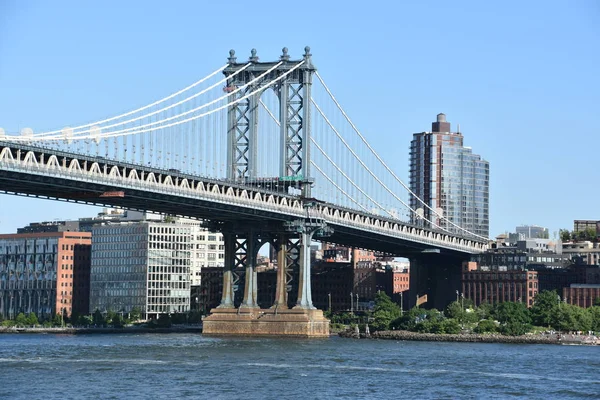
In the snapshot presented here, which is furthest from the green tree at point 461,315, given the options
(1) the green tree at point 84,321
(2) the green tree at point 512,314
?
(1) the green tree at point 84,321

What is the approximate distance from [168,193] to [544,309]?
4750 centimetres

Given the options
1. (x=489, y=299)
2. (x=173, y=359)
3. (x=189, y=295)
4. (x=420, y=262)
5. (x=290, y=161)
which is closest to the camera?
(x=173, y=359)

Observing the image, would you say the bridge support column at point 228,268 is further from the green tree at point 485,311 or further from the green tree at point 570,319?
the green tree at point 570,319

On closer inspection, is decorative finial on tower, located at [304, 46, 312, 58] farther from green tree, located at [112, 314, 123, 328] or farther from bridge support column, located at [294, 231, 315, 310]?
green tree, located at [112, 314, 123, 328]

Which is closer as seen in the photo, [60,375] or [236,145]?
[60,375]

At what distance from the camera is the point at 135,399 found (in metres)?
67.2

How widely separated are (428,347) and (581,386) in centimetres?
3819

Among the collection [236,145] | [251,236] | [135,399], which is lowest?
[135,399]

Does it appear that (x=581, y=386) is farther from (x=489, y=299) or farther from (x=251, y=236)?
(x=489, y=299)

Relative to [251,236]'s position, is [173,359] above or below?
below

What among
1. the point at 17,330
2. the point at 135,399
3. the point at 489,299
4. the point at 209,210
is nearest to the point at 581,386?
the point at 135,399

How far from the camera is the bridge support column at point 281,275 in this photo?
12675 centimetres

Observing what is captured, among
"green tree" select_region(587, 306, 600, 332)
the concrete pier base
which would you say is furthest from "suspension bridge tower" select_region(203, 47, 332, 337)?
"green tree" select_region(587, 306, 600, 332)

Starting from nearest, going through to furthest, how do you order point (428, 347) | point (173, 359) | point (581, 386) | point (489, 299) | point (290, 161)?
1. point (581, 386)
2. point (173, 359)
3. point (428, 347)
4. point (290, 161)
5. point (489, 299)
